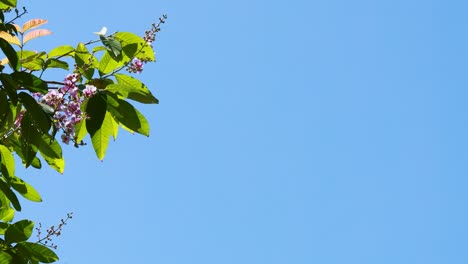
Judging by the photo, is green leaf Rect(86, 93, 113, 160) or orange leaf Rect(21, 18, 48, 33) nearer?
green leaf Rect(86, 93, 113, 160)

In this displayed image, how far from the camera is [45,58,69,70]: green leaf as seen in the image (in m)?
2.42

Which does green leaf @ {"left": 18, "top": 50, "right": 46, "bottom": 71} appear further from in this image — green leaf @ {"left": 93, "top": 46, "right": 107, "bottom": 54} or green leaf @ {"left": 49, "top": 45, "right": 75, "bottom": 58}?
green leaf @ {"left": 93, "top": 46, "right": 107, "bottom": 54}

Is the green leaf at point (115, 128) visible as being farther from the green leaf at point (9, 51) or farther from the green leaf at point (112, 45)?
the green leaf at point (9, 51)

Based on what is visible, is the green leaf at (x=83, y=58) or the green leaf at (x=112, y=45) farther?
the green leaf at (x=83, y=58)

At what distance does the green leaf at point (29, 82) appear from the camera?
2.02 m

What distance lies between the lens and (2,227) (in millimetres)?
2623

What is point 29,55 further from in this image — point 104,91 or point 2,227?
point 2,227

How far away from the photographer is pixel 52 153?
244cm

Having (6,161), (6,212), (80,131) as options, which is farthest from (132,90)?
(6,212)

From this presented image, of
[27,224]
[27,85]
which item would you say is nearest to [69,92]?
[27,85]

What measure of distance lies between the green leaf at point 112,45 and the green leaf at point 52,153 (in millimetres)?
373

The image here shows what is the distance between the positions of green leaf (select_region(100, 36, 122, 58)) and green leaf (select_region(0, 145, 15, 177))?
55 centimetres

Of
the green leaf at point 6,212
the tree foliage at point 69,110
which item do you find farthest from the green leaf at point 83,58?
the green leaf at point 6,212

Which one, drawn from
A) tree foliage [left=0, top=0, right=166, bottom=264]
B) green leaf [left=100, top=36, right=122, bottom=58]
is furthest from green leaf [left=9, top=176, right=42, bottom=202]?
green leaf [left=100, top=36, right=122, bottom=58]
